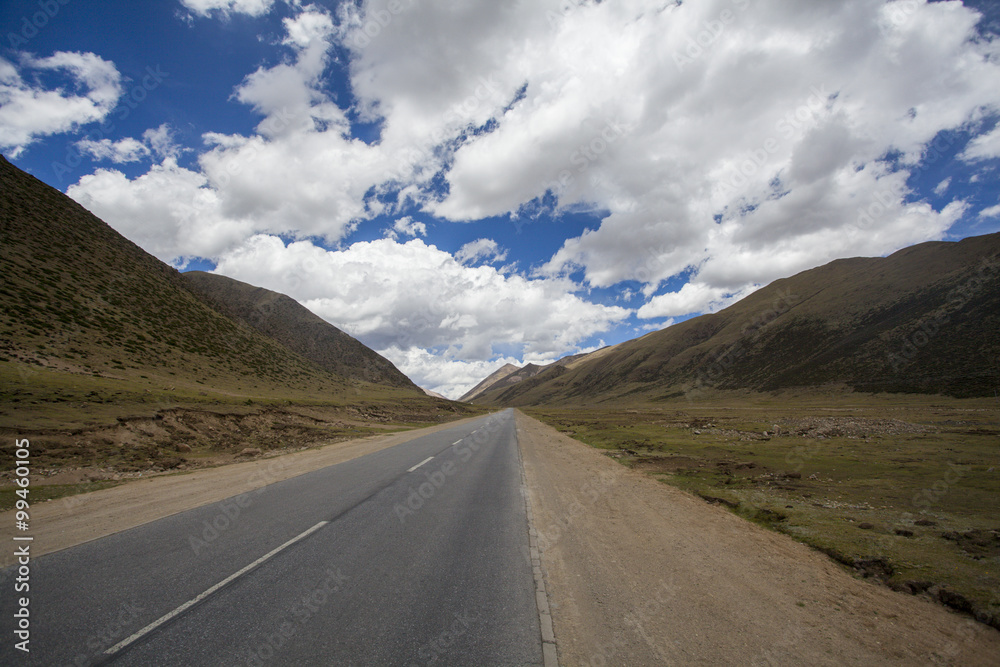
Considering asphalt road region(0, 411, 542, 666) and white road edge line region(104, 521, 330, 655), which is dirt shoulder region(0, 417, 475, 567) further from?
white road edge line region(104, 521, 330, 655)

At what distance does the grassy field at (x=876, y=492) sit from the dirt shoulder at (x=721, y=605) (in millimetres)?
895

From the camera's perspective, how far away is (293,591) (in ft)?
18.1

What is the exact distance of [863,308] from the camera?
12344 centimetres

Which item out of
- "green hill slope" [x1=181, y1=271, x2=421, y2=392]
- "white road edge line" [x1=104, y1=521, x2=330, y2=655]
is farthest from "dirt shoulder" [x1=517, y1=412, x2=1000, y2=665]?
"green hill slope" [x1=181, y1=271, x2=421, y2=392]

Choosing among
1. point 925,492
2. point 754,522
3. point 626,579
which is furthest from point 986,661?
point 925,492

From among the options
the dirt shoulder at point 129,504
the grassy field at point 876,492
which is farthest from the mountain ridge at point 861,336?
the dirt shoulder at point 129,504

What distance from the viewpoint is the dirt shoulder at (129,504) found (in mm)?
8148

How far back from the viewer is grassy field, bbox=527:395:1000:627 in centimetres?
698

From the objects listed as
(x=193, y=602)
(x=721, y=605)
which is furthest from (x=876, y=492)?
(x=193, y=602)

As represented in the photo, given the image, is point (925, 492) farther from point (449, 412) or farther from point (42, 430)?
point (449, 412)

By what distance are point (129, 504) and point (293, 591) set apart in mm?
8855

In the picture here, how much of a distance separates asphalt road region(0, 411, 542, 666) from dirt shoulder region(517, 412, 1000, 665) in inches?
33.3

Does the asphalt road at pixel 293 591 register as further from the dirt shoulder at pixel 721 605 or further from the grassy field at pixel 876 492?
the grassy field at pixel 876 492

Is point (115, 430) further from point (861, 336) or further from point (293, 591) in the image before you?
point (861, 336)
